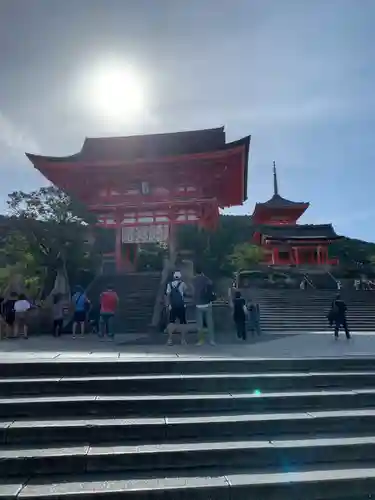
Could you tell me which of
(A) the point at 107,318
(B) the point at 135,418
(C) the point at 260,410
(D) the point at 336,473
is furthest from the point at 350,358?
(A) the point at 107,318

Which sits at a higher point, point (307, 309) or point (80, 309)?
point (80, 309)

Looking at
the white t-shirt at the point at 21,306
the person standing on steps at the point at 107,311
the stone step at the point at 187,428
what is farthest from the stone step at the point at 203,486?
the white t-shirt at the point at 21,306

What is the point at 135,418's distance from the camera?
14.1 feet

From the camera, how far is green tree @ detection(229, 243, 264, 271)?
28922 millimetres

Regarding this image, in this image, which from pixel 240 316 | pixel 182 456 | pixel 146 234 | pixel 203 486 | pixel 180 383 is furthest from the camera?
pixel 146 234

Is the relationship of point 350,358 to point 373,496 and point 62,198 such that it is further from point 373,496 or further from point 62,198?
point 62,198

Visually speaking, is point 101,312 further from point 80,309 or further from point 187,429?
point 187,429

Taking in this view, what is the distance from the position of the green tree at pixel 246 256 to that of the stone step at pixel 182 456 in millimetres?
24244

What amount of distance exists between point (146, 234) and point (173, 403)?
49.2ft

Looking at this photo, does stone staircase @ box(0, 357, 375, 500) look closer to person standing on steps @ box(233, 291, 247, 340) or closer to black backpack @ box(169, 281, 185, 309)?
black backpack @ box(169, 281, 185, 309)

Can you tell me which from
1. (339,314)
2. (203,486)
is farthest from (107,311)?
(203,486)

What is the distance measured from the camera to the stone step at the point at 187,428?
3.90m

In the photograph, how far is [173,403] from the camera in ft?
14.6

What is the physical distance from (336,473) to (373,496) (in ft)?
1.06
